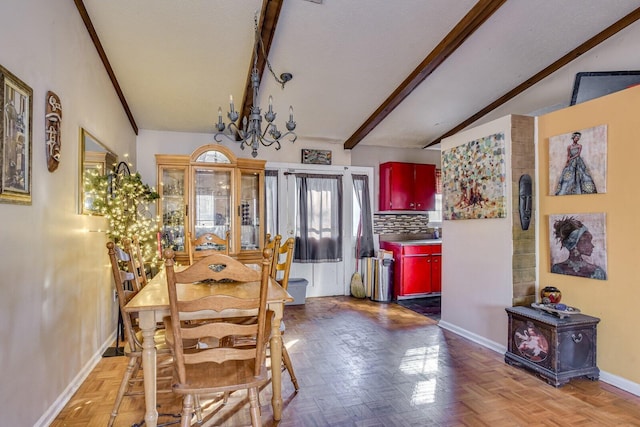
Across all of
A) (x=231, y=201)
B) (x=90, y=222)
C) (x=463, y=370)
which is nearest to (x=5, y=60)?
(x=90, y=222)

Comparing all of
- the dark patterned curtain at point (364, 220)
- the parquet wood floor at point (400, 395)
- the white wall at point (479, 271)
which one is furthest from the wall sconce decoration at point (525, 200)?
the dark patterned curtain at point (364, 220)

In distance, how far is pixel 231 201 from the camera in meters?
4.50

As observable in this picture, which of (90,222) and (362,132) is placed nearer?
(90,222)

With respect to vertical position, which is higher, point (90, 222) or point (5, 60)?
point (5, 60)

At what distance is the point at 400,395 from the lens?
239 cm

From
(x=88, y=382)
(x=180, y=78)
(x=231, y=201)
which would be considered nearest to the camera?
(x=88, y=382)

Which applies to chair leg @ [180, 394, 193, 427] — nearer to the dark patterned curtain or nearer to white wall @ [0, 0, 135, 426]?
white wall @ [0, 0, 135, 426]

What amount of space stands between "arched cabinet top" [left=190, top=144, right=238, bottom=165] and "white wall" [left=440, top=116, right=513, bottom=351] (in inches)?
105

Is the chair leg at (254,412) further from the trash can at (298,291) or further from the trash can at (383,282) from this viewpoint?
the trash can at (383,282)

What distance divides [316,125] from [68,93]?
3.06 metres

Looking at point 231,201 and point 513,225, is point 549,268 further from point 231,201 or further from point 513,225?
point 231,201

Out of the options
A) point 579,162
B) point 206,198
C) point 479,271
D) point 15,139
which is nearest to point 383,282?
point 479,271

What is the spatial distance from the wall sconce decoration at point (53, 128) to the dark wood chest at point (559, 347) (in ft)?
11.8

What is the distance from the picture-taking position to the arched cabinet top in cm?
435
